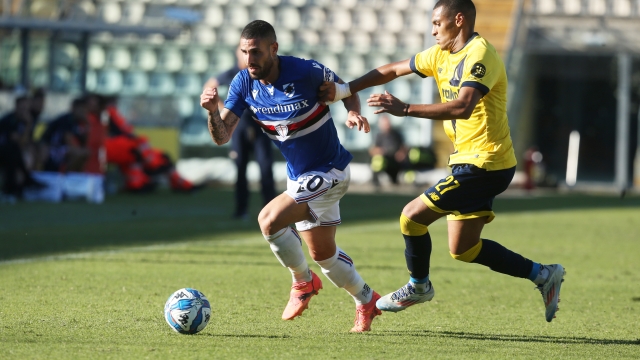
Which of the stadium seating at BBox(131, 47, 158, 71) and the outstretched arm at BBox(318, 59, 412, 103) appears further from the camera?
the stadium seating at BBox(131, 47, 158, 71)

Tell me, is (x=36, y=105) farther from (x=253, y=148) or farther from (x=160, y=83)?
(x=160, y=83)

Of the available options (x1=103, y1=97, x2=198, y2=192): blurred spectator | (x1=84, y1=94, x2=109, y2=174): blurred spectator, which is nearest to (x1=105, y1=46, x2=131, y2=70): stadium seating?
(x1=103, y1=97, x2=198, y2=192): blurred spectator

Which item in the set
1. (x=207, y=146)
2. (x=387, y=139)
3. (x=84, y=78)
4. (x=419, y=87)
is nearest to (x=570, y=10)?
(x=419, y=87)

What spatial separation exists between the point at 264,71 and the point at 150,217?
7748 mm

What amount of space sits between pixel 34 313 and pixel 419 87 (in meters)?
18.6

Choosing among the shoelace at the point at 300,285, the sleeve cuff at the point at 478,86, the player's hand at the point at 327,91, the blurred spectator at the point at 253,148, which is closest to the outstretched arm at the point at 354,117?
the player's hand at the point at 327,91

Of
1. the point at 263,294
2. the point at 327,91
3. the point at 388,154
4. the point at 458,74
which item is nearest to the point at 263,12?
the point at 388,154

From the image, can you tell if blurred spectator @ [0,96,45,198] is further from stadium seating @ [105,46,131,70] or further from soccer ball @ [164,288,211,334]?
soccer ball @ [164,288,211,334]

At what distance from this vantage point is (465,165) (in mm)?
5609

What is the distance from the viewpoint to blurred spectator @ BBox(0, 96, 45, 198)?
14547 mm

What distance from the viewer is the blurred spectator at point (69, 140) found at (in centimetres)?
1543

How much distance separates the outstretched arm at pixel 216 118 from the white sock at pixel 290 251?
2.11 feet

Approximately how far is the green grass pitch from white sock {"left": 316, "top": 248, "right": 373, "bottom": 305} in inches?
7.5

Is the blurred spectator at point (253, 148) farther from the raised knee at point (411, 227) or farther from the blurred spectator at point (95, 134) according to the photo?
the raised knee at point (411, 227)
